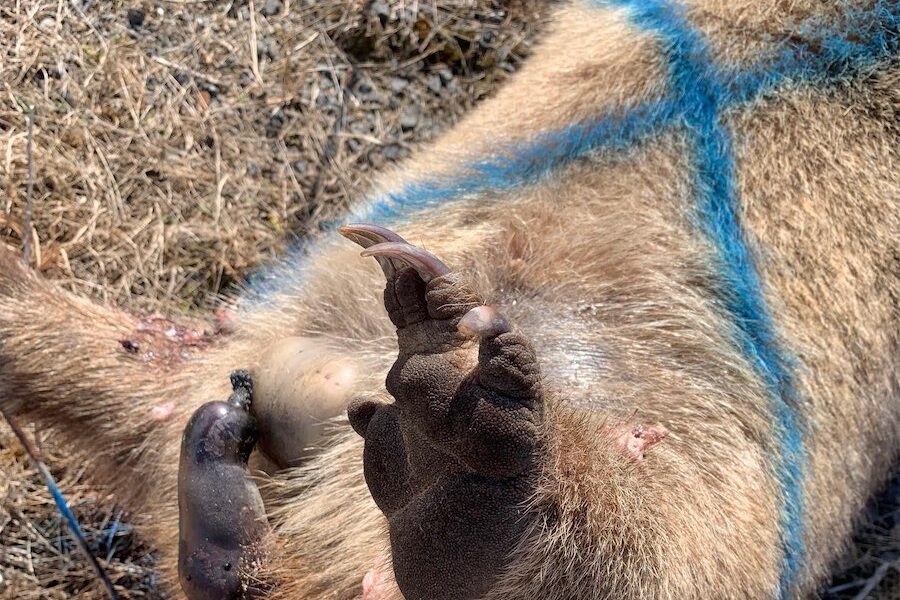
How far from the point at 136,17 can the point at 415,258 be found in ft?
7.12

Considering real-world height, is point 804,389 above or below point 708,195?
below

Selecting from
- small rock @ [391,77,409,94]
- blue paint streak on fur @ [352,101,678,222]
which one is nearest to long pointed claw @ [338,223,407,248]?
blue paint streak on fur @ [352,101,678,222]


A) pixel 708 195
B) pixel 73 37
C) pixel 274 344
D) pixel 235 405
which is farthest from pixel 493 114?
pixel 73 37

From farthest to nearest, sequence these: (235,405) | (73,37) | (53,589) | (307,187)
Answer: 1. (307,187)
2. (73,37)
3. (53,589)
4. (235,405)

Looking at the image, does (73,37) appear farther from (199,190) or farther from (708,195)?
(708,195)

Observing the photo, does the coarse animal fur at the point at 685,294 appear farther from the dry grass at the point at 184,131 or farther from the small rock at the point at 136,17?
the small rock at the point at 136,17

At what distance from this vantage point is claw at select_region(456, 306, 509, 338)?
1545 millimetres

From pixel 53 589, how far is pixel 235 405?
114cm

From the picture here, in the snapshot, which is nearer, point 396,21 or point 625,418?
point 625,418

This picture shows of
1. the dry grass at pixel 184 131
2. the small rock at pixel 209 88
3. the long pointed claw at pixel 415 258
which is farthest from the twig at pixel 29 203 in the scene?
the long pointed claw at pixel 415 258

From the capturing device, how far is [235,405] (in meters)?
2.32

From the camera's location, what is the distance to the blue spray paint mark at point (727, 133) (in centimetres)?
206

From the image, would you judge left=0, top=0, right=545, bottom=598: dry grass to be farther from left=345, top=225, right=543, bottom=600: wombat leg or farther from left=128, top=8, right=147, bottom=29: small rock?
left=345, top=225, right=543, bottom=600: wombat leg

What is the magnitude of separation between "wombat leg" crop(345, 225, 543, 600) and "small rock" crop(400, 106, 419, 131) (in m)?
1.96
